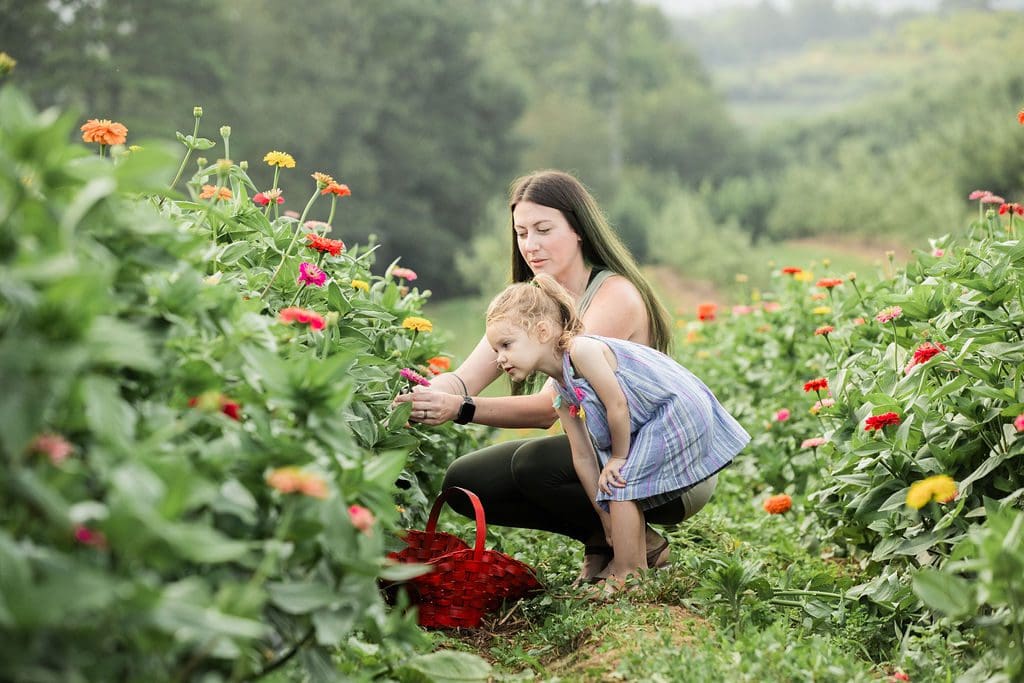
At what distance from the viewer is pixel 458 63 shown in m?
21.8

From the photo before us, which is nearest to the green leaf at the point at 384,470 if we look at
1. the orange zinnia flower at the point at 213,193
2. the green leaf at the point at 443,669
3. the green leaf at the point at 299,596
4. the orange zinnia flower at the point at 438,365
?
the green leaf at the point at 299,596

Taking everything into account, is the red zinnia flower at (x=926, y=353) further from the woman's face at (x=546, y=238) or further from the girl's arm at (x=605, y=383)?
the woman's face at (x=546, y=238)

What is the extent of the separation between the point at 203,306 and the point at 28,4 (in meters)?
15.7

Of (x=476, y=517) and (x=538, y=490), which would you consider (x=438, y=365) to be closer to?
(x=538, y=490)

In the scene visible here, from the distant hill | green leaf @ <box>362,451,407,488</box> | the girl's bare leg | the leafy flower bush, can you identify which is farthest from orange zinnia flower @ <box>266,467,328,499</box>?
the distant hill

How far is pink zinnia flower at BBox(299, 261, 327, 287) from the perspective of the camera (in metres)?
2.48

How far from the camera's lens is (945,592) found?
1763 millimetres

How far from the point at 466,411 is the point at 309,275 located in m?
0.69

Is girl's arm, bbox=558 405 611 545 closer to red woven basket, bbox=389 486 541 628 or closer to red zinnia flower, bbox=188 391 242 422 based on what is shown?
red woven basket, bbox=389 486 541 628

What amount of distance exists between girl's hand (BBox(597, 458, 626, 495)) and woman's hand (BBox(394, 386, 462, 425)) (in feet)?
1.47

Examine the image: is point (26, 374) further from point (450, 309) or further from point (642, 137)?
point (642, 137)

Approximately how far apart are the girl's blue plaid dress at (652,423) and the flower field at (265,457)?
9.8 inches

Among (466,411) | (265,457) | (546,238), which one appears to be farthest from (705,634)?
(546,238)

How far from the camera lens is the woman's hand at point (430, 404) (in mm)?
2810
